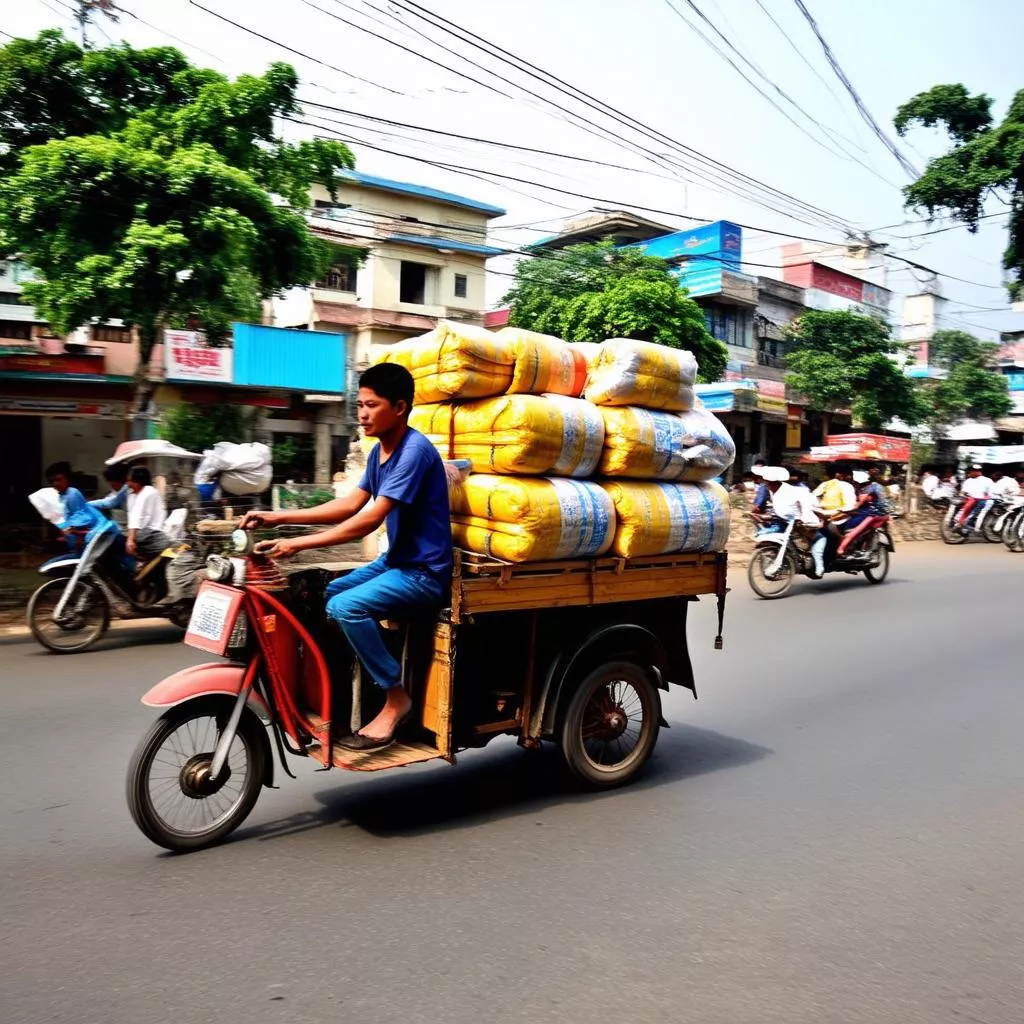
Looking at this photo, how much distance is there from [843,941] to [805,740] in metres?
2.59

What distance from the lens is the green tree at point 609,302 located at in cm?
2503

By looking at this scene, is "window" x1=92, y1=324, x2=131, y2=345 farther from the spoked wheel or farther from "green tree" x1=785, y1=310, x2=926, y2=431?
"green tree" x1=785, y1=310, x2=926, y2=431

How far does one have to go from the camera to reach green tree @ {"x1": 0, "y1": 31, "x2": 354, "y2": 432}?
34.1 feet

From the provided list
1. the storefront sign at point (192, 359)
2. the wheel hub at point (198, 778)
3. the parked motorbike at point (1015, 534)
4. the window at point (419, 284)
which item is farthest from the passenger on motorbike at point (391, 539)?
the window at point (419, 284)

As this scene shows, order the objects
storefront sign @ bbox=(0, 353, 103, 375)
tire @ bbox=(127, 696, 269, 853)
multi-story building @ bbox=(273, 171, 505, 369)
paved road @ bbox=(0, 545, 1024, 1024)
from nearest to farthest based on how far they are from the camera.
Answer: paved road @ bbox=(0, 545, 1024, 1024), tire @ bbox=(127, 696, 269, 853), storefront sign @ bbox=(0, 353, 103, 375), multi-story building @ bbox=(273, 171, 505, 369)

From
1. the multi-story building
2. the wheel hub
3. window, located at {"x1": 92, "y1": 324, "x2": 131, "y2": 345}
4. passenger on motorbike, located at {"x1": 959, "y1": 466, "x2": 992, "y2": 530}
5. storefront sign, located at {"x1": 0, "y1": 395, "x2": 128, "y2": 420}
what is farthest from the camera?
the multi-story building

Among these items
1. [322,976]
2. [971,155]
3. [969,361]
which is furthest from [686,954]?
[969,361]

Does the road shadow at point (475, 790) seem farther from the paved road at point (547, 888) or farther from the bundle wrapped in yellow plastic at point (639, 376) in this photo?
the bundle wrapped in yellow plastic at point (639, 376)

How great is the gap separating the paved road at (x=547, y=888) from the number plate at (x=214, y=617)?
2.67ft

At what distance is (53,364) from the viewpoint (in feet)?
55.1

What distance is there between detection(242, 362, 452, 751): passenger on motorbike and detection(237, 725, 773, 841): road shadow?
430 mm

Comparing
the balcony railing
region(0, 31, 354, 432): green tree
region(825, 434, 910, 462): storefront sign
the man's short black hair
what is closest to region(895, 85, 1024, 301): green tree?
region(825, 434, 910, 462): storefront sign

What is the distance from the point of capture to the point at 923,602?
1121cm

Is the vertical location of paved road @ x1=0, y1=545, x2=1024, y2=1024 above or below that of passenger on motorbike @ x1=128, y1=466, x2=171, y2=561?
below
